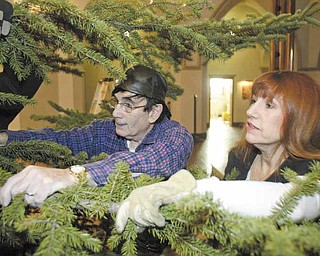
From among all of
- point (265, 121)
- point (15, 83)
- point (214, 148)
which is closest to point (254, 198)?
point (265, 121)

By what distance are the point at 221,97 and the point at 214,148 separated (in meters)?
6.29

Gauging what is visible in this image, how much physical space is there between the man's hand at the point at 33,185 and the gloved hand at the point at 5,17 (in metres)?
0.35

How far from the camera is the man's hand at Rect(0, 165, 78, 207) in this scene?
2.10ft

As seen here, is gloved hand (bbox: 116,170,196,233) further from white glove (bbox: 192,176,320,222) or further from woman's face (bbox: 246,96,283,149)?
woman's face (bbox: 246,96,283,149)

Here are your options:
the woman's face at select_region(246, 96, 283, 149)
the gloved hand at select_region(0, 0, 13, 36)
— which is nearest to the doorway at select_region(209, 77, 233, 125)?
the woman's face at select_region(246, 96, 283, 149)

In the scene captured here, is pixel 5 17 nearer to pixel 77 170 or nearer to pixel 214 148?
pixel 77 170

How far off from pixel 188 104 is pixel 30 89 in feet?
27.2

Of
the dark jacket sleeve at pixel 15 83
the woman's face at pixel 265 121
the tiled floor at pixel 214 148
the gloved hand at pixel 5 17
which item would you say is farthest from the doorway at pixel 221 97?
the gloved hand at pixel 5 17

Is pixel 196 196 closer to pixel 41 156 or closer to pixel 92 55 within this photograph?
pixel 92 55

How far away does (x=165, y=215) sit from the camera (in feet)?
1.93

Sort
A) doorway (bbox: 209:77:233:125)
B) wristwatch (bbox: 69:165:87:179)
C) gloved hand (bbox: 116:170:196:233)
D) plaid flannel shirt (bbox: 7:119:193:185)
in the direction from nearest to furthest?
gloved hand (bbox: 116:170:196:233) < wristwatch (bbox: 69:165:87:179) < plaid flannel shirt (bbox: 7:119:193:185) < doorway (bbox: 209:77:233:125)

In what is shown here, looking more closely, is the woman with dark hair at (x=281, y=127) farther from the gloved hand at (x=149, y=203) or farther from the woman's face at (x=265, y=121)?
the gloved hand at (x=149, y=203)

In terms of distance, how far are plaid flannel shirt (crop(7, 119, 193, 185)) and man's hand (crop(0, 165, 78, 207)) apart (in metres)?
0.16

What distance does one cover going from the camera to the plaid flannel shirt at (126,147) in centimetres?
98
